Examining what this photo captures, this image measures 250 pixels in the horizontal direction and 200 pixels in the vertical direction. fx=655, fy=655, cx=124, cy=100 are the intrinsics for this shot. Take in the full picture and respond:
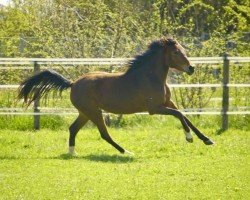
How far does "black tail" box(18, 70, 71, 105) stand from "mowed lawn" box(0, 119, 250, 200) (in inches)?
39.1

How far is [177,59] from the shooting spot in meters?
11.1

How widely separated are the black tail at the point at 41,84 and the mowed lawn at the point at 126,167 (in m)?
0.99

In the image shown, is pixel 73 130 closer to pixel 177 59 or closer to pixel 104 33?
pixel 177 59

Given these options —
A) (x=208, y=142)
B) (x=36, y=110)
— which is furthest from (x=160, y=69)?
(x=36, y=110)

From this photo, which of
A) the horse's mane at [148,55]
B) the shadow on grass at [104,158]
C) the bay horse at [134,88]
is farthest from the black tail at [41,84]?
the shadow on grass at [104,158]

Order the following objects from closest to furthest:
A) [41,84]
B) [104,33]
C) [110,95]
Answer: [110,95] < [41,84] < [104,33]

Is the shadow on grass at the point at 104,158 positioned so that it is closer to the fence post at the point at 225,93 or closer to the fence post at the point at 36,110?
the fence post at the point at 36,110

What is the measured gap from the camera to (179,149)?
1123 centimetres

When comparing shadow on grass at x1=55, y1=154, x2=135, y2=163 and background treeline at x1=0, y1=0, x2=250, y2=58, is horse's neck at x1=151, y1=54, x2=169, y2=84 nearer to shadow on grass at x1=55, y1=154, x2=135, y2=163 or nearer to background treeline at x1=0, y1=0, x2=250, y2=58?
shadow on grass at x1=55, y1=154, x2=135, y2=163

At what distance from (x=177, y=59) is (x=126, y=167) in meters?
2.44

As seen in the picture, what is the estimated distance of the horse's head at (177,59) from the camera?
36.4 ft

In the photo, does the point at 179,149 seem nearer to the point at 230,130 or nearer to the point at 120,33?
the point at 230,130

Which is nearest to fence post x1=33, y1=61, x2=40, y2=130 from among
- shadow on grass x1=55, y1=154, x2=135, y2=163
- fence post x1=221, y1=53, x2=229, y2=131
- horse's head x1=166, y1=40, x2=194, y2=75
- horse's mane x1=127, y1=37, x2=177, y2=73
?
horse's mane x1=127, y1=37, x2=177, y2=73

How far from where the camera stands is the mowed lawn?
779 cm
